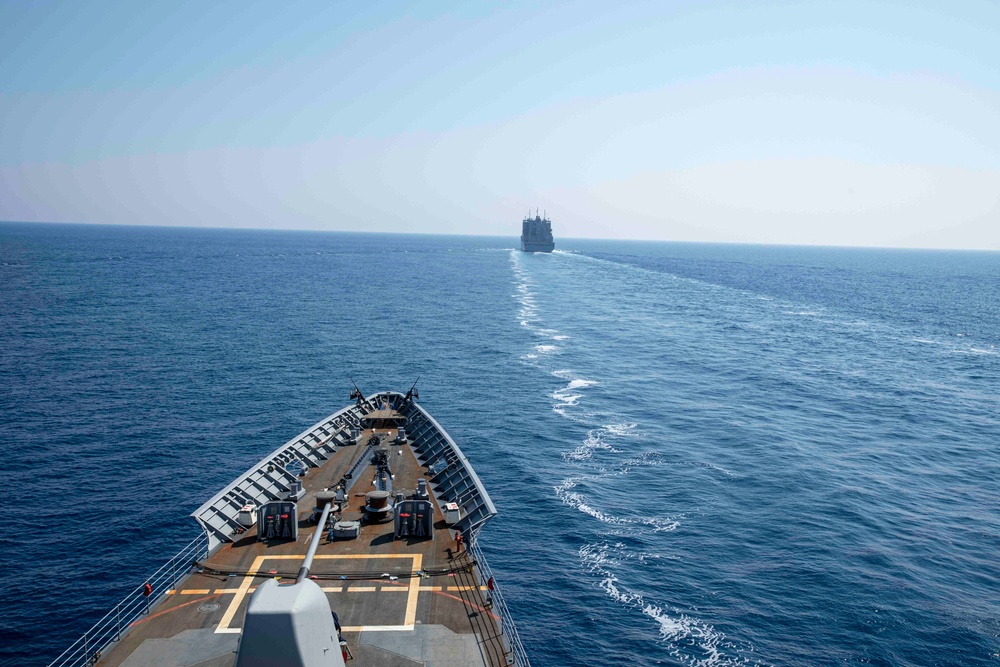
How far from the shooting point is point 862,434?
211 feet

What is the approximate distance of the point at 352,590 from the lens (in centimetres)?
2547

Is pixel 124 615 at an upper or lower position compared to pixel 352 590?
upper

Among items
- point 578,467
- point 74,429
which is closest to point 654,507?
point 578,467

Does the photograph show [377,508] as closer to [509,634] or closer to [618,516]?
[509,634]

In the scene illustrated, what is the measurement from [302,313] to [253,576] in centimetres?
10577

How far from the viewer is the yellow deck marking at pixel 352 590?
23.1m

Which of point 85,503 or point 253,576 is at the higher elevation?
point 253,576

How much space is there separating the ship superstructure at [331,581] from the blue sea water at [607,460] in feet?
26.9

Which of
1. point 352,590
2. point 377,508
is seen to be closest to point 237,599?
point 352,590

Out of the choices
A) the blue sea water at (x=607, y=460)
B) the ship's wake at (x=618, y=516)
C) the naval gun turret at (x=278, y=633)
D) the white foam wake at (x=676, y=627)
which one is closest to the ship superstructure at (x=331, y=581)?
the naval gun turret at (x=278, y=633)

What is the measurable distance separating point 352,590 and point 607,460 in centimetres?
3443

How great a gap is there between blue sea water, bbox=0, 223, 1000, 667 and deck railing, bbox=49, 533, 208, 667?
51.3 inches

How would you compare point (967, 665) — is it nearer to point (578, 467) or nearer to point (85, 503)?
point (578, 467)

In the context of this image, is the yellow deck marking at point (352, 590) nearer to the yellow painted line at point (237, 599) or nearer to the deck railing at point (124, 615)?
the yellow painted line at point (237, 599)
